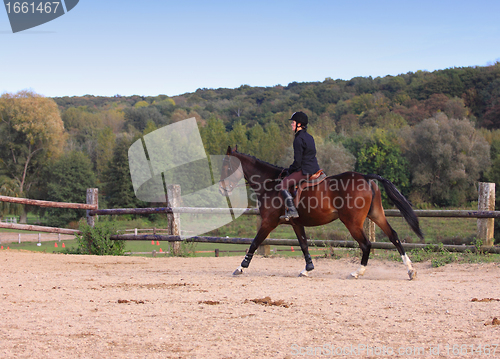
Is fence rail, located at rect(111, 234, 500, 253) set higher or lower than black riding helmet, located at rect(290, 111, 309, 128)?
lower

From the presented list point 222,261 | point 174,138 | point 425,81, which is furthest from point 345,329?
point 425,81

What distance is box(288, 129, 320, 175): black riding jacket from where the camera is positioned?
6.73 m

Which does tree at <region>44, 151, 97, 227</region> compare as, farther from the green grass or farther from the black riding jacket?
the black riding jacket

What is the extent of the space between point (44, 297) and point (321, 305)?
10.5 feet

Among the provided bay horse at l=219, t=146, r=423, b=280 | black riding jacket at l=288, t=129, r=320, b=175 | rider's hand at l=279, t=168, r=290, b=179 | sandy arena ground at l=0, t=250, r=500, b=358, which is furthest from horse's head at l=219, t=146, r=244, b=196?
sandy arena ground at l=0, t=250, r=500, b=358

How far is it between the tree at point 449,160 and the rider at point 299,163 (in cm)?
4495

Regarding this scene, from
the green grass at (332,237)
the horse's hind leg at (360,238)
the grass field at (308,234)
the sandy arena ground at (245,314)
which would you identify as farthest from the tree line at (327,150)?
→ the horse's hind leg at (360,238)

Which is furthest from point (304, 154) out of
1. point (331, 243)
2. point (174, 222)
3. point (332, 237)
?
point (332, 237)

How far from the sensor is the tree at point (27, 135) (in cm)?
4828

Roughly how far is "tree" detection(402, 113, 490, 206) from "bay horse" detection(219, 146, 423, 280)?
4443cm

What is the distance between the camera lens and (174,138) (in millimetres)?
36938

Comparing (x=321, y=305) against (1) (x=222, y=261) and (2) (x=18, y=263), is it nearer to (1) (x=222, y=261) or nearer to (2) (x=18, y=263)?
(1) (x=222, y=261)

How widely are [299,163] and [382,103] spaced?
8234 cm

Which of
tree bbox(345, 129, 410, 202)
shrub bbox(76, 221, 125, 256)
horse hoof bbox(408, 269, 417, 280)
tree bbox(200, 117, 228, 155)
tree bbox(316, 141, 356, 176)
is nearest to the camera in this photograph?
horse hoof bbox(408, 269, 417, 280)
